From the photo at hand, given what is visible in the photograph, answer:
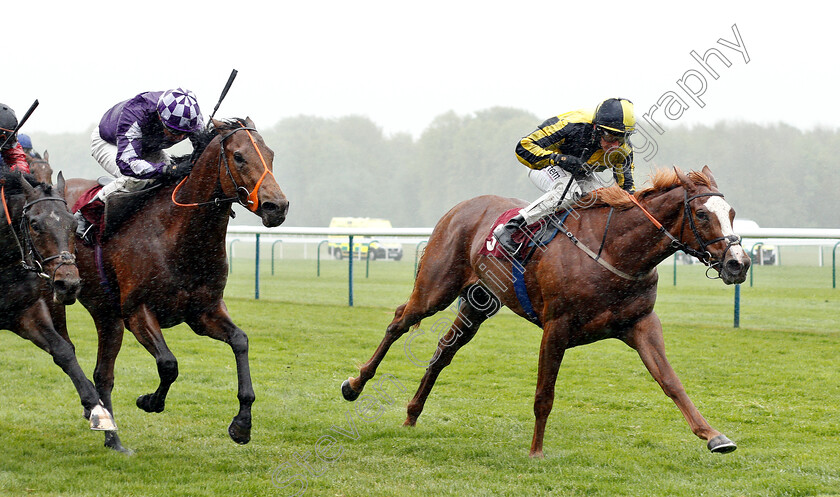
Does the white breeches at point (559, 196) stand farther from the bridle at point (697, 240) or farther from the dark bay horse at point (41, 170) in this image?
the dark bay horse at point (41, 170)

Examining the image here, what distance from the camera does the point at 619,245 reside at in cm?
486

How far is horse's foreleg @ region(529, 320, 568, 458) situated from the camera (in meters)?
4.94

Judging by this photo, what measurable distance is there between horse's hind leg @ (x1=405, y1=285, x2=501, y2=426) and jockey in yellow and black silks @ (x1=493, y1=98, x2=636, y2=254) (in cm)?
69

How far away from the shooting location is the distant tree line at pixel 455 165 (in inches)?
1384

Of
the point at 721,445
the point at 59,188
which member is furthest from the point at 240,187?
the point at 721,445

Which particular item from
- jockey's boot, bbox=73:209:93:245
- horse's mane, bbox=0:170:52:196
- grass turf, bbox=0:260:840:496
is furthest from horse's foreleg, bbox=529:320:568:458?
horse's mane, bbox=0:170:52:196

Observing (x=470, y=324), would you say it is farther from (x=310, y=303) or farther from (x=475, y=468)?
(x=310, y=303)

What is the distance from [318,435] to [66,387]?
2877 mm

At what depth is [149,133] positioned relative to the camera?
5.15 metres

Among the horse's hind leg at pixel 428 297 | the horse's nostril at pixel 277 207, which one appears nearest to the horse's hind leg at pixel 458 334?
the horse's hind leg at pixel 428 297

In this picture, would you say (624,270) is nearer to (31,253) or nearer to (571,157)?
(571,157)

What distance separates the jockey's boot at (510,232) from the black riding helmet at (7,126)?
306 centimetres

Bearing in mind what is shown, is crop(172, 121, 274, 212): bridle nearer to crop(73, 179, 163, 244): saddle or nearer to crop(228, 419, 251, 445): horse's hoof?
crop(73, 179, 163, 244): saddle

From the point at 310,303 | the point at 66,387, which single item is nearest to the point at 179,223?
the point at 66,387
